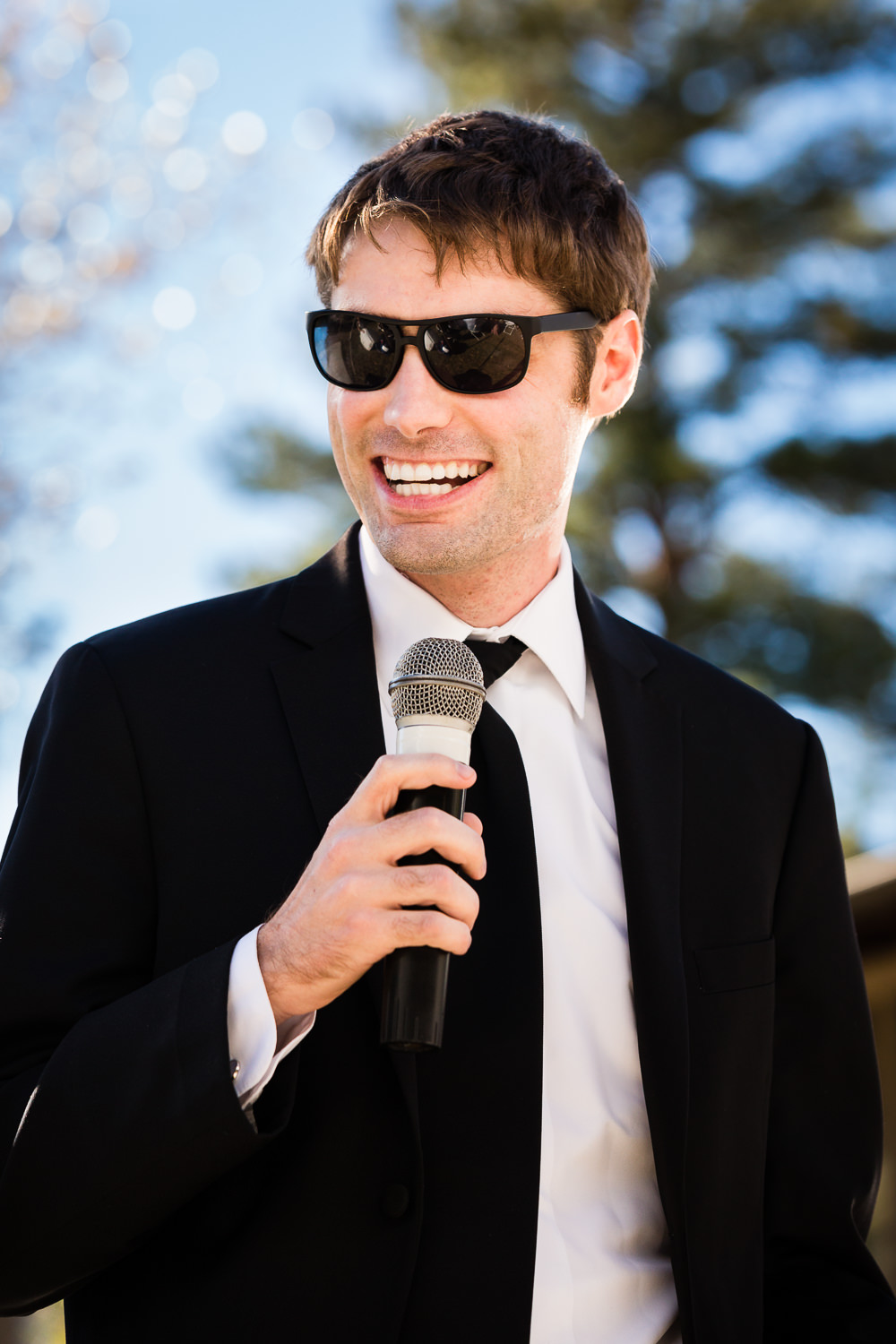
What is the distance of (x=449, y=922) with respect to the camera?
5.63 feet

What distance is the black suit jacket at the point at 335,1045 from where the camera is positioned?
2000 millimetres

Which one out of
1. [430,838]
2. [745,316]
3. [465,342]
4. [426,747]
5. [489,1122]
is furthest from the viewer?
[745,316]

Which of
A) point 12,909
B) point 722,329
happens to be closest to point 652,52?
point 722,329

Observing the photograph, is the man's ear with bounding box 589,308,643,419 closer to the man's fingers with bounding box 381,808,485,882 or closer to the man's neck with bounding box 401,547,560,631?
the man's neck with bounding box 401,547,560,631

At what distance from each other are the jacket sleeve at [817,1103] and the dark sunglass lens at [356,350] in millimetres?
1261

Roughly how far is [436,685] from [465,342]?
3.01 feet

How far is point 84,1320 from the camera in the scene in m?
2.23

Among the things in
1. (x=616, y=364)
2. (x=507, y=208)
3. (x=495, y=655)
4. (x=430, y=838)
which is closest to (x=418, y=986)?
(x=430, y=838)

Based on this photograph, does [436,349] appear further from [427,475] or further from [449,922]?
[449,922]

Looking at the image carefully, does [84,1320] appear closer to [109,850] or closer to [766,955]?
[109,850]

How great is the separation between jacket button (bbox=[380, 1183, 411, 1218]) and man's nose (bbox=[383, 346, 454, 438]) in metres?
1.32

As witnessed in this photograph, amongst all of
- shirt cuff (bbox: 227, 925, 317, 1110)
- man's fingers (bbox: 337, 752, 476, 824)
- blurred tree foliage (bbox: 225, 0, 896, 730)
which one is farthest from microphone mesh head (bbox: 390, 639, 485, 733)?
blurred tree foliage (bbox: 225, 0, 896, 730)

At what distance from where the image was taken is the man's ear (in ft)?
9.78

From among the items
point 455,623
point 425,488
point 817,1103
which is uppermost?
point 425,488
